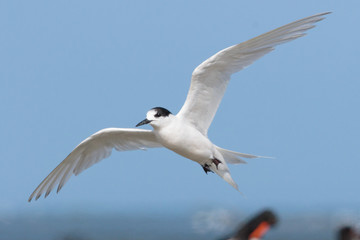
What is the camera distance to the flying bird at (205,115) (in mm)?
7734

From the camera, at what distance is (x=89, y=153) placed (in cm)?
909

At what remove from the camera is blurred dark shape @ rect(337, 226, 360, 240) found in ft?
17.9

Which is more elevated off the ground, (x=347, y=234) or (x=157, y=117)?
(x=157, y=117)

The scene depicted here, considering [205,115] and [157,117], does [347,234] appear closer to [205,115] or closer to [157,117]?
[157,117]

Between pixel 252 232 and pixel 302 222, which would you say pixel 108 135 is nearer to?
pixel 252 232

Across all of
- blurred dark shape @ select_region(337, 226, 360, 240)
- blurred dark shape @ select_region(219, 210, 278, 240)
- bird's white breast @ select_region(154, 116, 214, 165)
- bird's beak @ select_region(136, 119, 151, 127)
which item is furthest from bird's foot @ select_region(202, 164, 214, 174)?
blurred dark shape @ select_region(219, 210, 278, 240)

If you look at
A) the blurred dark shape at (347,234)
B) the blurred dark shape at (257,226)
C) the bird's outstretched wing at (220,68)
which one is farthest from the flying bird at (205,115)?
the blurred dark shape at (257,226)

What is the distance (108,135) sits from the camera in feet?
29.0

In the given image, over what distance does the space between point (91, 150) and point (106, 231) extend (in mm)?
15154

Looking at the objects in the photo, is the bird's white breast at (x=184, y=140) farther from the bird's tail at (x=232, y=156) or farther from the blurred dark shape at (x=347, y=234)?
the blurred dark shape at (x=347, y=234)

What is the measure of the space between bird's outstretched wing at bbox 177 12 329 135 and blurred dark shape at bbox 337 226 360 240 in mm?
2725

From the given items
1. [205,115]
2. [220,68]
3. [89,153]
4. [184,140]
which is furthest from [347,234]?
[89,153]

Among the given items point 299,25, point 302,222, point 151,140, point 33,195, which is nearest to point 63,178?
point 33,195

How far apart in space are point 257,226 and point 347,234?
3.72 ft
